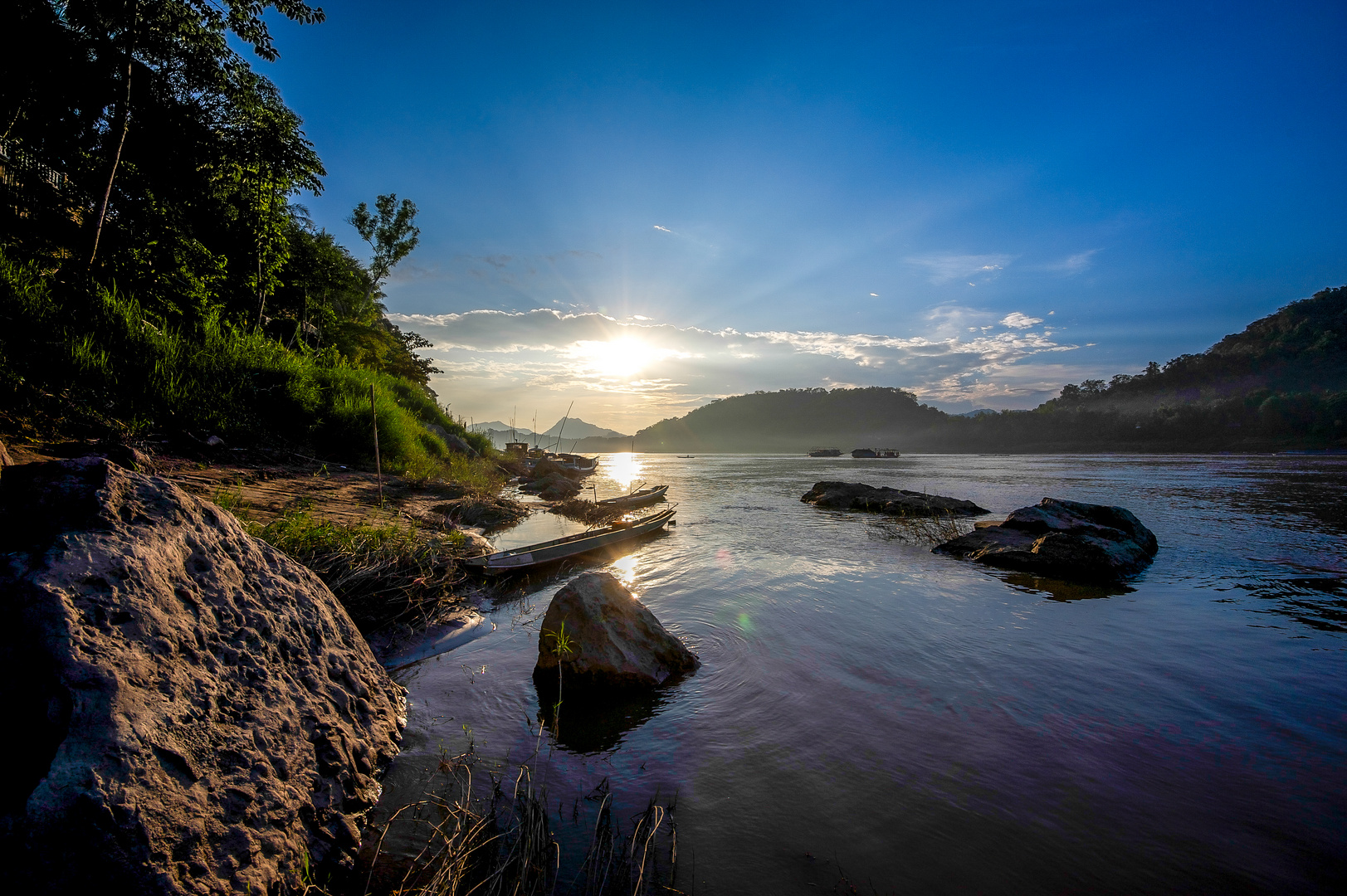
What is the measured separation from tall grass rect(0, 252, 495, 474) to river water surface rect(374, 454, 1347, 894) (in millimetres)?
6809

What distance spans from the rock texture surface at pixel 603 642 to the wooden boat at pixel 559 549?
332 cm

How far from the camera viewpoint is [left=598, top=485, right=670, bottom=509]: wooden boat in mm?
19125

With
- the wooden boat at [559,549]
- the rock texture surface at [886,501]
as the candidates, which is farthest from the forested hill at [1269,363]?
the wooden boat at [559,549]

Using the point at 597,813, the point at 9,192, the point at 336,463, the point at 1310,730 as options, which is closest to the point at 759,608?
the point at 597,813

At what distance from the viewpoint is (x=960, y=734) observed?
4.41 m

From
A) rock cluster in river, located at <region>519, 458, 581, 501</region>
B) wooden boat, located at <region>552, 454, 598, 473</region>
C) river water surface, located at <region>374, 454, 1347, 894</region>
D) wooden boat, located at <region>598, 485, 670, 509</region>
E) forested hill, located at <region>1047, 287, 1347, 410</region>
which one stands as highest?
forested hill, located at <region>1047, 287, 1347, 410</region>

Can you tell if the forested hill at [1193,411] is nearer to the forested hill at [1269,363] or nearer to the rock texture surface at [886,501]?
the forested hill at [1269,363]

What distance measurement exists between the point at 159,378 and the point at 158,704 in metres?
9.59

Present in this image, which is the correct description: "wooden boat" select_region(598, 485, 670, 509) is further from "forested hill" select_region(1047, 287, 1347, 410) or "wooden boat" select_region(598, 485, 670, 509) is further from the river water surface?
"forested hill" select_region(1047, 287, 1347, 410)

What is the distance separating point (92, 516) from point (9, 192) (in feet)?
55.8

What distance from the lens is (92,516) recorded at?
243cm

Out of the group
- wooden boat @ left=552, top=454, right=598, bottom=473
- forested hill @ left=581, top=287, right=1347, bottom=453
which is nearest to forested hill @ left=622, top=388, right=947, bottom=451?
forested hill @ left=581, top=287, right=1347, bottom=453

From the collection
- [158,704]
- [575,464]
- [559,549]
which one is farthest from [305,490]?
[575,464]

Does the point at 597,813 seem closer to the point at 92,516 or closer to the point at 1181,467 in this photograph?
the point at 92,516
